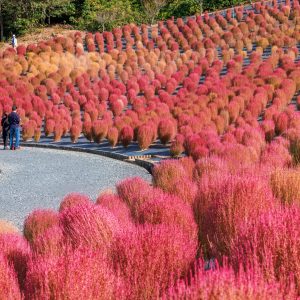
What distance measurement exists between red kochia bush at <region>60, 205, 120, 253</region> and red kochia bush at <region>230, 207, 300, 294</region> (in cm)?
126

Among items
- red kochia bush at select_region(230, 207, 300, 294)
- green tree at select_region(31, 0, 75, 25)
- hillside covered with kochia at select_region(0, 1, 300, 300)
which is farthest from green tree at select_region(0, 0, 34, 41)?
red kochia bush at select_region(230, 207, 300, 294)

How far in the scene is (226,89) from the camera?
23.3 metres

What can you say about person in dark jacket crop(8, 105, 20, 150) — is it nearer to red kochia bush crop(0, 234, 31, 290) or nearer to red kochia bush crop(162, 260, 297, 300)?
red kochia bush crop(0, 234, 31, 290)

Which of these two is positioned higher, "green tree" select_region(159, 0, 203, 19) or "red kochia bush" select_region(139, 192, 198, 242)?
"green tree" select_region(159, 0, 203, 19)

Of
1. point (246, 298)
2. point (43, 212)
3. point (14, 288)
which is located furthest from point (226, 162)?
point (246, 298)

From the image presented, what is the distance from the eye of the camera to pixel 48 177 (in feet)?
46.4

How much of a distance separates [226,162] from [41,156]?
Answer: 8480 mm

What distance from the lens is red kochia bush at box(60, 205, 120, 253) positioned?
514 cm

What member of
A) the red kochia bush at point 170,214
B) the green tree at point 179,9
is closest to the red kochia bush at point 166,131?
the red kochia bush at point 170,214

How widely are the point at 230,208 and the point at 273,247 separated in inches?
59.0

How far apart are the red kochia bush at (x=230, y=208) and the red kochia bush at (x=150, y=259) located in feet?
2.10

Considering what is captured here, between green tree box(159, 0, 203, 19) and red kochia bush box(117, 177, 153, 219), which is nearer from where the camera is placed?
red kochia bush box(117, 177, 153, 219)

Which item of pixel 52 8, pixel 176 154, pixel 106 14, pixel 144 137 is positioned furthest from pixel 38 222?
pixel 52 8

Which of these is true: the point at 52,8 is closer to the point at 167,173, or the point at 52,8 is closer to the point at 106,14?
the point at 106,14
